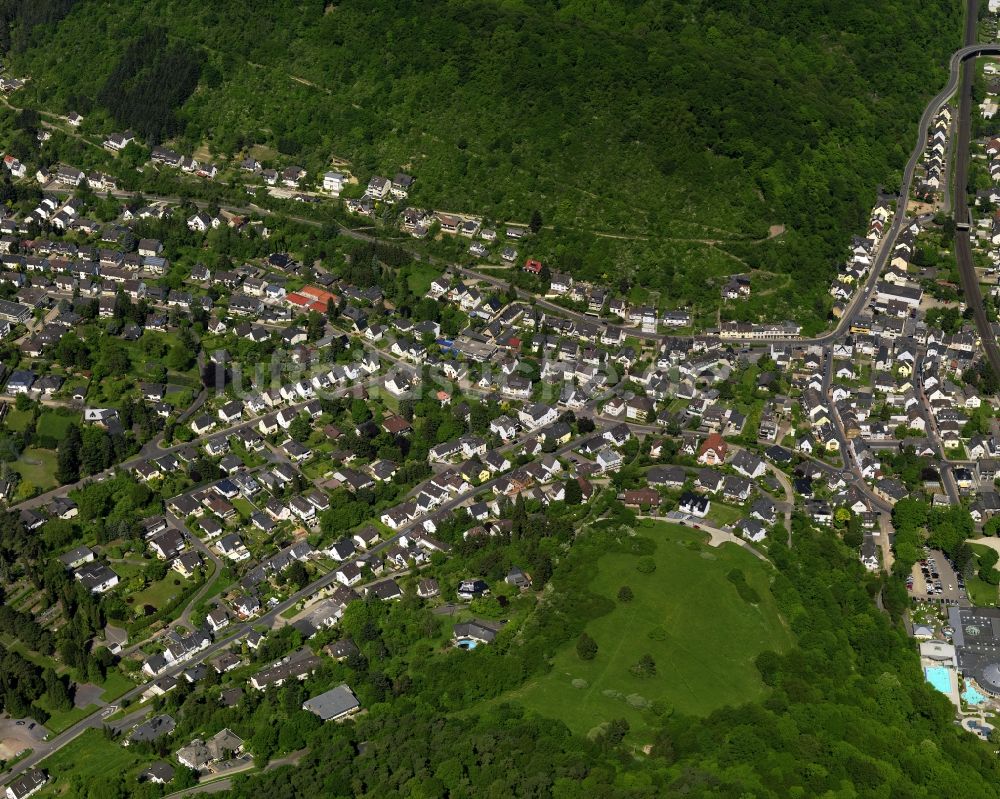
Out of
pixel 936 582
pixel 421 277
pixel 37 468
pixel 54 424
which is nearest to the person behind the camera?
pixel 936 582

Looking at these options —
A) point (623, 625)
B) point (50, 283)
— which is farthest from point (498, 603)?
point (50, 283)

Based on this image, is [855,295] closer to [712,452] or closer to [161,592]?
[712,452]

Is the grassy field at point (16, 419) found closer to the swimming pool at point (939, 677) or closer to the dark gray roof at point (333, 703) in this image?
the dark gray roof at point (333, 703)

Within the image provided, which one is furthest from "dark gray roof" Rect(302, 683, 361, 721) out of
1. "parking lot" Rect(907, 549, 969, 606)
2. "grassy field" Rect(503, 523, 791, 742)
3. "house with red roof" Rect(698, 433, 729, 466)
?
"parking lot" Rect(907, 549, 969, 606)

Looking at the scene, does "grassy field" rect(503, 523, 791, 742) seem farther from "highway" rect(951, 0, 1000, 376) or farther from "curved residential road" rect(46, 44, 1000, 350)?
"highway" rect(951, 0, 1000, 376)

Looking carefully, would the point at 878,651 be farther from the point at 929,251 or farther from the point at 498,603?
the point at 929,251

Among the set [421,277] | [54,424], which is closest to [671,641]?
[421,277]
